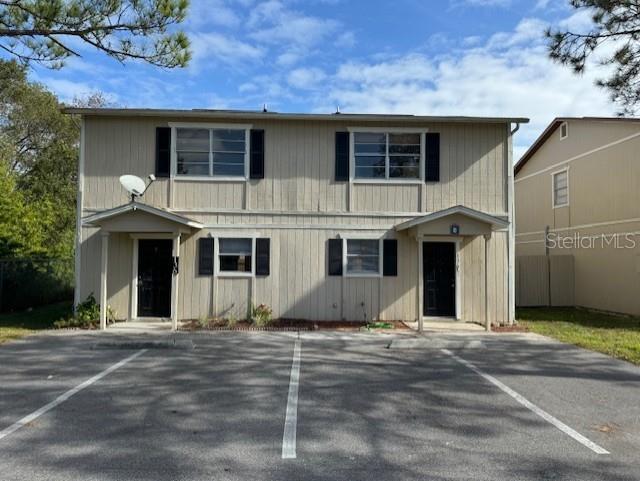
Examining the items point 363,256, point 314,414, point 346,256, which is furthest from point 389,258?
point 314,414

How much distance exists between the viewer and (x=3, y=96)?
2672 centimetres

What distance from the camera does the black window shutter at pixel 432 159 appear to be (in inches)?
542

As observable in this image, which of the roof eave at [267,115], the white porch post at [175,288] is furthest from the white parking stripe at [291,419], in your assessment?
the roof eave at [267,115]

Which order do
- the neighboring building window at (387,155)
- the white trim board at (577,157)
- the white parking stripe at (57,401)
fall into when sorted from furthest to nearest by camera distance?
the white trim board at (577,157) < the neighboring building window at (387,155) < the white parking stripe at (57,401)

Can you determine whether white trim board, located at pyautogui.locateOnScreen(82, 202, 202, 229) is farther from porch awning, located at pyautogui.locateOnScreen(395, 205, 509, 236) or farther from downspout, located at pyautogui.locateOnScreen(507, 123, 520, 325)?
downspout, located at pyautogui.locateOnScreen(507, 123, 520, 325)

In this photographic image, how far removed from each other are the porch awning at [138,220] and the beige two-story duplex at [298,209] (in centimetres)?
91

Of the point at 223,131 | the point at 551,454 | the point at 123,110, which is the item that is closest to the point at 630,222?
the point at 223,131

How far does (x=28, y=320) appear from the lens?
45.1ft

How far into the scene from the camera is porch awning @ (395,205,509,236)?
1216cm

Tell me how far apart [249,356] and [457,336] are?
475 centimetres

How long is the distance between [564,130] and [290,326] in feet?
43.0

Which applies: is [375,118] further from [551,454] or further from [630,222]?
[551,454]

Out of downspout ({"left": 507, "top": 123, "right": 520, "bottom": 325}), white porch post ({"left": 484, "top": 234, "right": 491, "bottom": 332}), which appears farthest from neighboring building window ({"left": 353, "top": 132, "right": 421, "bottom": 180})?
white porch post ({"left": 484, "top": 234, "right": 491, "bottom": 332})

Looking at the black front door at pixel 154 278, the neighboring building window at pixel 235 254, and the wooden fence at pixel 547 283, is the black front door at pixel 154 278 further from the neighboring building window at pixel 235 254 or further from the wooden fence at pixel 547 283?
the wooden fence at pixel 547 283
